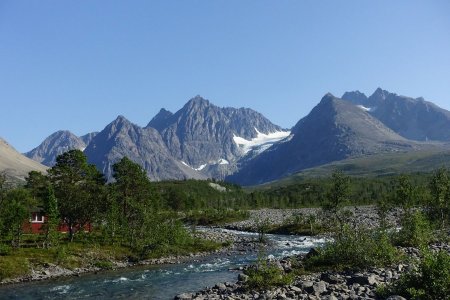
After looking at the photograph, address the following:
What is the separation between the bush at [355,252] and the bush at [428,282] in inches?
444

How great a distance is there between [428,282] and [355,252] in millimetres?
14984

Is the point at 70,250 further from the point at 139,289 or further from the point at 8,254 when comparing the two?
the point at 139,289

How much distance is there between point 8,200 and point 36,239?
10.0 meters

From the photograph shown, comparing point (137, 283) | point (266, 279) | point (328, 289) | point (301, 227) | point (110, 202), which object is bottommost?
point (137, 283)

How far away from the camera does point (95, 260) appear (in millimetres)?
62938

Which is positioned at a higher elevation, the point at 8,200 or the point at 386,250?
the point at 8,200

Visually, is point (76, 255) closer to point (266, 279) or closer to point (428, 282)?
point (266, 279)

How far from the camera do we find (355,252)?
3938 centimetres

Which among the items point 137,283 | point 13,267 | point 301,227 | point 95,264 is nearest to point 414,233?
point 137,283

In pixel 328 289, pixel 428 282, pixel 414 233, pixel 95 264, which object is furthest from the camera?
pixel 95 264

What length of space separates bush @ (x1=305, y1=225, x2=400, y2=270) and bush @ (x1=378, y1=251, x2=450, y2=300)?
11290 millimetres

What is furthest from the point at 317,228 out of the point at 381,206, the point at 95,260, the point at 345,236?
the point at 345,236

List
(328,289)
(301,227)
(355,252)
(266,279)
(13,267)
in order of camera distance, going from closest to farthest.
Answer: (328,289), (266,279), (355,252), (13,267), (301,227)

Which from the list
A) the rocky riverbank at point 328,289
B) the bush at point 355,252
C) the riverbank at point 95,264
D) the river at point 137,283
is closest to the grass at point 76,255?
the riverbank at point 95,264
